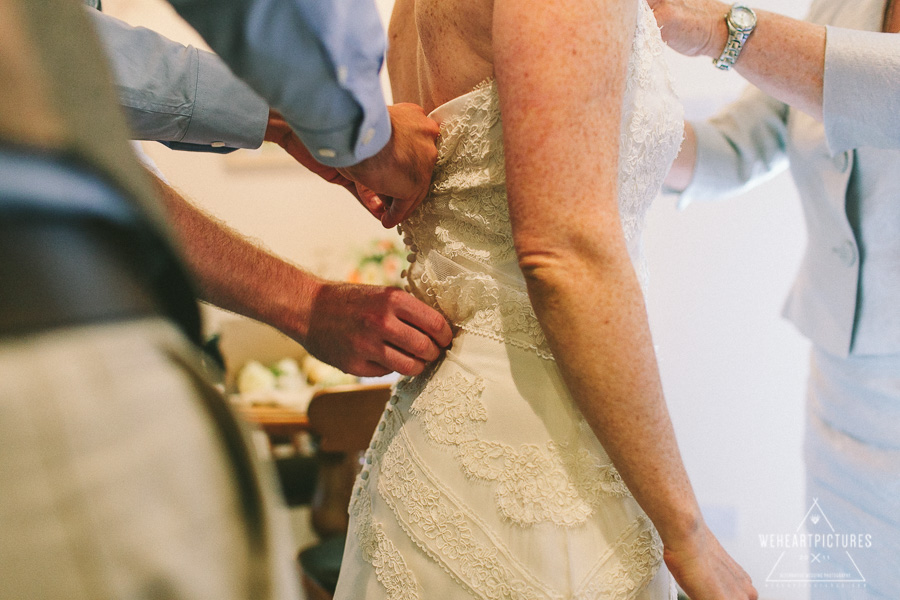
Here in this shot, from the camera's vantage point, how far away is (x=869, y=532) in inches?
54.6

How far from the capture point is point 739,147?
5.30 ft

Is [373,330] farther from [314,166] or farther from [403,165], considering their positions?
[314,166]

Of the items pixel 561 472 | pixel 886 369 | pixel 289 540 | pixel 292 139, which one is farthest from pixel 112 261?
pixel 886 369

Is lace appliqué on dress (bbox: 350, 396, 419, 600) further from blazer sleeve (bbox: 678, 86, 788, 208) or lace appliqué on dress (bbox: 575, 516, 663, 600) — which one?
blazer sleeve (bbox: 678, 86, 788, 208)

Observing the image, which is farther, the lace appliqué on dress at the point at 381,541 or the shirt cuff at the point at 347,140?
the lace appliqué on dress at the point at 381,541

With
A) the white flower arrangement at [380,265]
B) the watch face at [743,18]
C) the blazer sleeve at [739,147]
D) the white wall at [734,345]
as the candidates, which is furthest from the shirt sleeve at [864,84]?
the white flower arrangement at [380,265]

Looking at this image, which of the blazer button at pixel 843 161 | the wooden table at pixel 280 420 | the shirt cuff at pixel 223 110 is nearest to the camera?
the shirt cuff at pixel 223 110

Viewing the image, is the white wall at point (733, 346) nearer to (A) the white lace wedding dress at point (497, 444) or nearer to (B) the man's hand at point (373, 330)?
(B) the man's hand at point (373, 330)

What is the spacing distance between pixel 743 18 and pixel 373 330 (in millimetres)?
941

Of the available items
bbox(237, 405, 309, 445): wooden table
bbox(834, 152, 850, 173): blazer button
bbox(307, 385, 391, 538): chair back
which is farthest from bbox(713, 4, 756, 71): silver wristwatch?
bbox(237, 405, 309, 445): wooden table

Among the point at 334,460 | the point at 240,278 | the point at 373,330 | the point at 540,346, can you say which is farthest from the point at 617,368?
the point at 334,460

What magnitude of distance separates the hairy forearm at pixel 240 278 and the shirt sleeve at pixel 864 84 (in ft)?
3.39

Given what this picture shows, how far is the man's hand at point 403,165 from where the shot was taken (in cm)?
75

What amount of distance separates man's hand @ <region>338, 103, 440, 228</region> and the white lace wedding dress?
0.07 ft
